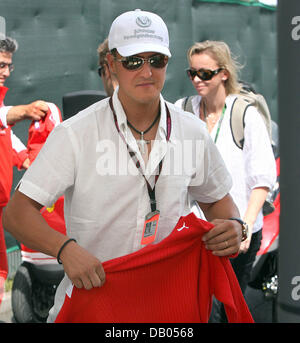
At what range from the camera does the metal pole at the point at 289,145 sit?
2100mm

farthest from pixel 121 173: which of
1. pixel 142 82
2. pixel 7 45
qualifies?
pixel 7 45

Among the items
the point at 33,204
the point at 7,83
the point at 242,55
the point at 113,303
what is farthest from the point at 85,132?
the point at 242,55

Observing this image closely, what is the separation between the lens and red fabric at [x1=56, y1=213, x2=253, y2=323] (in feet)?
7.84

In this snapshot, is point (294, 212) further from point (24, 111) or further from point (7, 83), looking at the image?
point (7, 83)

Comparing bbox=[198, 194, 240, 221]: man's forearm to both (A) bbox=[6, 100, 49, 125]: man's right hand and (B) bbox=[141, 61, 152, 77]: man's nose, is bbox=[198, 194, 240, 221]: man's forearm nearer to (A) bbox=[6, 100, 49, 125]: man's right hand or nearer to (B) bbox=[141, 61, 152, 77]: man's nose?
(B) bbox=[141, 61, 152, 77]: man's nose

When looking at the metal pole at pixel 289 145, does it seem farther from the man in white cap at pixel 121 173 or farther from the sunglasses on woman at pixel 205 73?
the sunglasses on woman at pixel 205 73

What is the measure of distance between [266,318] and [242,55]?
3655 millimetres

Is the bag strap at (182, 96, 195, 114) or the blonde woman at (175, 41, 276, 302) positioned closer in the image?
the blonde woman at (175, 41, 276, 302)

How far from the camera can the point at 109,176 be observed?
2.39 meters

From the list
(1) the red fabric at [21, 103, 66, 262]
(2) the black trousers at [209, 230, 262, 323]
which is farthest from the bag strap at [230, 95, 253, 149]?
(1) the red fabric at [21, 103, 66, 262]

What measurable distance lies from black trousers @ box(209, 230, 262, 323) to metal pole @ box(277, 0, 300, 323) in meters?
1.84

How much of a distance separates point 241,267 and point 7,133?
1.72 m

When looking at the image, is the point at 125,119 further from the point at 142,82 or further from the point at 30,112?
the point at 30,112

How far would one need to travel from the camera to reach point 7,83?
17.2ft
